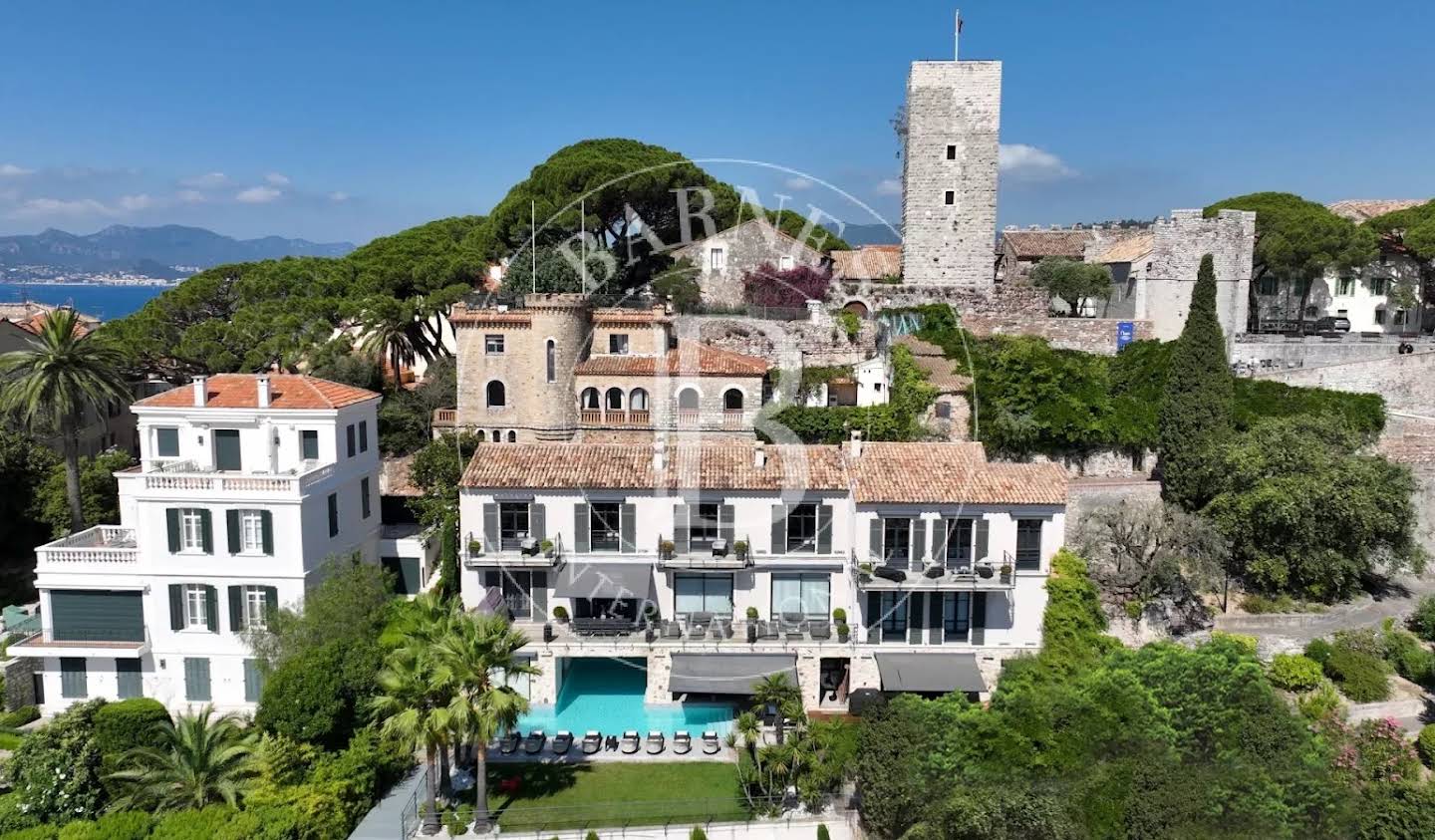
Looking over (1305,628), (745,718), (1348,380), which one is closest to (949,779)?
(745,718)

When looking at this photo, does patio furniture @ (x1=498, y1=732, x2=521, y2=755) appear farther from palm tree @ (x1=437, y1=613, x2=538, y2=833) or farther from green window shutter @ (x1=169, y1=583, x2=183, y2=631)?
green window shutter @ (x1=169, y1=583, x2=183, y2=631)

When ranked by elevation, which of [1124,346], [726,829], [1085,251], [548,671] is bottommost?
[726,829]

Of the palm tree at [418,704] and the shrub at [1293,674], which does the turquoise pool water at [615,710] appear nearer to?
the palm tree at [418,704]

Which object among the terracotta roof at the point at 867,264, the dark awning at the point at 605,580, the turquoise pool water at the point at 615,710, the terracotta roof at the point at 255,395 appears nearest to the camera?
the turquoise pool water at the point at 615,710

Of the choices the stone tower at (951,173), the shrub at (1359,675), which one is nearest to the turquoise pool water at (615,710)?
the shrub at (1359,675)

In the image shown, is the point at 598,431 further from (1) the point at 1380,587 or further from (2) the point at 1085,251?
(2) the point at 1085,251

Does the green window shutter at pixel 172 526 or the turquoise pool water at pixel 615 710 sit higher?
the green window shutter at pixel 172 526
